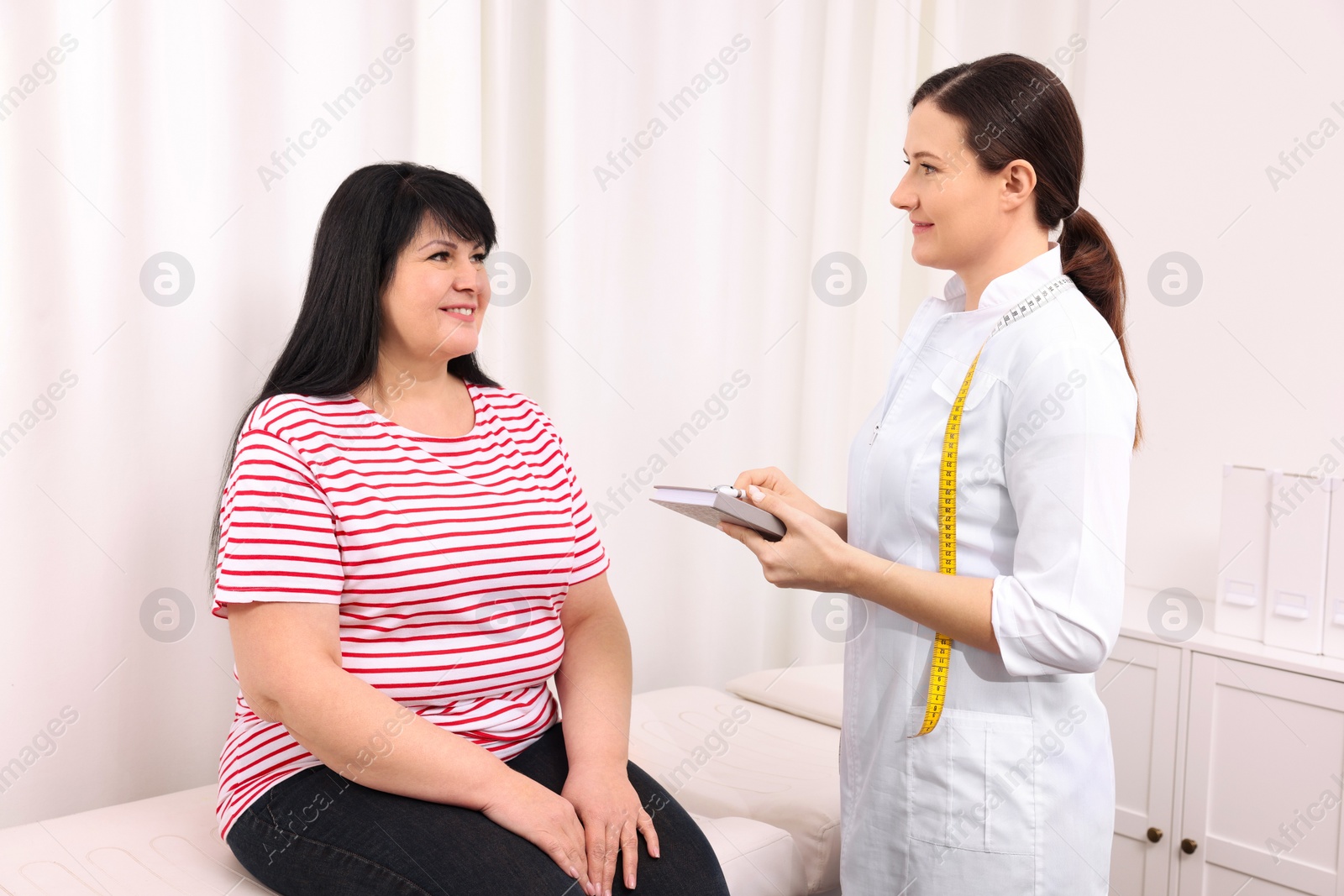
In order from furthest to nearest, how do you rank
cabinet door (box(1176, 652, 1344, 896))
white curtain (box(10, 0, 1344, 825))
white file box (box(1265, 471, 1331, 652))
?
white file box (box(1265, 471, 1331, 652))
cabinet door (box(1176, 652, 1344, 896))
white curtain (box(10, 0, 1344, 825))

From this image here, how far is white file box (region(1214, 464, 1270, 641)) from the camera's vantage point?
2088 millimetres

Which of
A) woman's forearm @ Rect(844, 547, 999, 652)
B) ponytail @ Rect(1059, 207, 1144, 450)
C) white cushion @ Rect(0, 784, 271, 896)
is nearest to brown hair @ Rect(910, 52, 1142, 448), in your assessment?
ponytail @ Rect(1059, 207, 1144, 450)

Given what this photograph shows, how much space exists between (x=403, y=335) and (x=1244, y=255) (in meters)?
2.04

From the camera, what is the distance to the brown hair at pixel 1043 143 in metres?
1.17

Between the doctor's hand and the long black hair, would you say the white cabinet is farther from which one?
the long black hair

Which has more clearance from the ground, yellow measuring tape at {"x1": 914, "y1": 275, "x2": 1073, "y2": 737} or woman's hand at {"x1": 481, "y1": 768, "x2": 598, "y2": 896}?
yellow measuring tape at {"x1": 914, "y1": 275, "x2": 1073, "y2": 737}

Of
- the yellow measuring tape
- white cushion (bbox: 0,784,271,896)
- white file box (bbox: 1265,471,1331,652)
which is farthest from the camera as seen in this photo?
white file box (bbox: 1265,471,1331,652)

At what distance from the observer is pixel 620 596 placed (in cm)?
237

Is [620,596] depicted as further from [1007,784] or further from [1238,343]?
[1238,343]

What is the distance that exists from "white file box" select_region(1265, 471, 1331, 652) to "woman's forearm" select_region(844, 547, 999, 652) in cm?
127

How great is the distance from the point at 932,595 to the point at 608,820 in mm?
507

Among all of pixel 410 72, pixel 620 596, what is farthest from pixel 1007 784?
pixel 410 72

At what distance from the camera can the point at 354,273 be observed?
142cm

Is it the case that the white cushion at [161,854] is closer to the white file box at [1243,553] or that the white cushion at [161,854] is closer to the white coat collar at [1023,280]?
the white coat collar at [1023,280]
